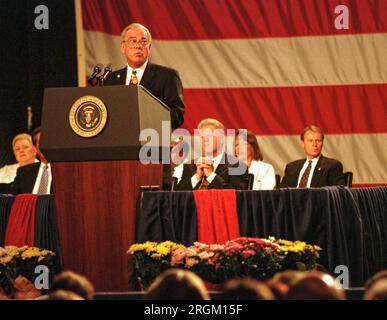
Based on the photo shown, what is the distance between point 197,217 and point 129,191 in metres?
0.70

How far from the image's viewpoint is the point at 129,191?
4203 millimetres

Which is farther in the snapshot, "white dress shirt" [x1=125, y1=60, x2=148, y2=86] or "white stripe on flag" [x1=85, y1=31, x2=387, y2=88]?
"white stripe on flag" [x1=85, y1=31, x2=387, y2=88]

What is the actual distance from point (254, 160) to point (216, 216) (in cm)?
195

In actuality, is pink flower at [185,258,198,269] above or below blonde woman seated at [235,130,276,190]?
below

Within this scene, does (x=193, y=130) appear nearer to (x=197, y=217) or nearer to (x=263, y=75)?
(x=263, y=75)

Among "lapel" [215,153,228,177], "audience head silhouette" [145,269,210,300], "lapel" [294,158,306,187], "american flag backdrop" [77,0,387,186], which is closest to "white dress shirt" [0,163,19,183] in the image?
"american flag backdrop" [77,0,387,186]

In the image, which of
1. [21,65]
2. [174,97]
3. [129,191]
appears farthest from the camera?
[21,65]

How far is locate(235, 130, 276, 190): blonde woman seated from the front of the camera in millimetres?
6582

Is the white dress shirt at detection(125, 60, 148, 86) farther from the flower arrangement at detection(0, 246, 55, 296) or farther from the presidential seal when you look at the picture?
the flower arrangement at detection(0, 246, 55, 296)

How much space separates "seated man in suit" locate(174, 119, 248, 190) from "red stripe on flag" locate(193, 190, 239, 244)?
2.07 feet

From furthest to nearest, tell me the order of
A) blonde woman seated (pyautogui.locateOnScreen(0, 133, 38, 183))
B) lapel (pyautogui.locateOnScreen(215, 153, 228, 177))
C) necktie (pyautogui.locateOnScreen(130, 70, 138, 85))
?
blonde woman seated (pyautogui.locateOnScreen(0, 133, 38, 183)), lapel (pyautogui.locateOnScreen(215, 153, 228, 177)), necktie (pyautogui.locateOnScreen(130, 70, 138, 85))

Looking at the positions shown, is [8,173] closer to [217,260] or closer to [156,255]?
[156,255]
